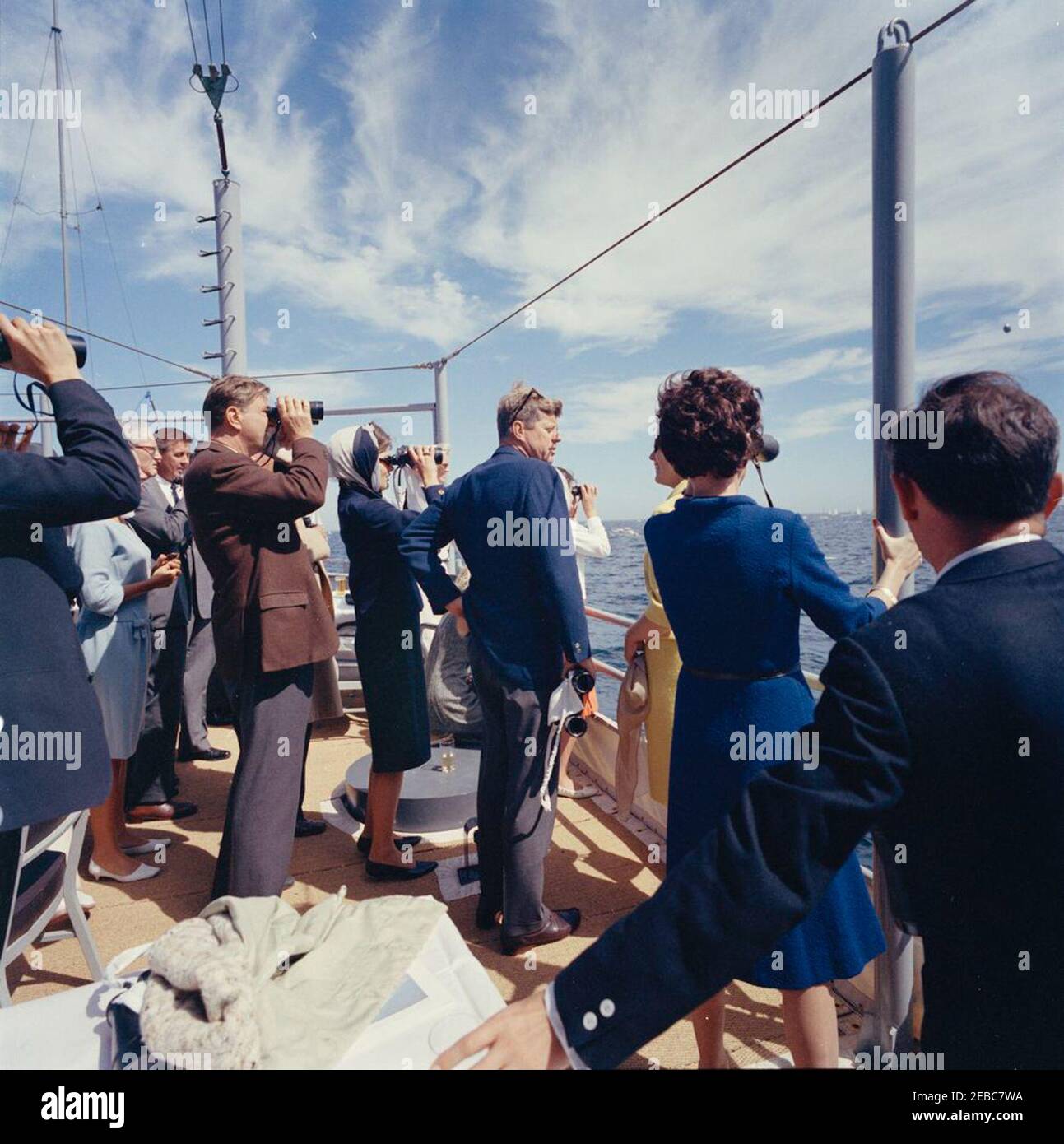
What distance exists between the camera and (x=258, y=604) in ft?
7.78

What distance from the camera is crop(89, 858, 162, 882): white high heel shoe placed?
2947mm

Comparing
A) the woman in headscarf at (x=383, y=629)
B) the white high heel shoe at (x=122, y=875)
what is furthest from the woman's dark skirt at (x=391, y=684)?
the white high heel shoe at (x=122, y=875)

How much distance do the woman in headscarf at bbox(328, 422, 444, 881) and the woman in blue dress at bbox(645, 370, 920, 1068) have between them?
131 centimetres

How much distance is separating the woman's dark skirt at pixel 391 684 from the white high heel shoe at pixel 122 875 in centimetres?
97

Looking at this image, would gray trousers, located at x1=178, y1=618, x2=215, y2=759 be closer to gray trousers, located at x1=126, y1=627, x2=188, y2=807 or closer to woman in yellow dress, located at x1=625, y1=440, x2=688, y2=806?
gray trousers, located at x1=126, y1=627, x2=188, y2=807

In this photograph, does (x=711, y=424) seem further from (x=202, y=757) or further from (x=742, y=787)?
(x=202, y=757)

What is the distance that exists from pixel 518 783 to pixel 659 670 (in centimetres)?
57

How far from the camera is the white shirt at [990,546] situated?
821 mm

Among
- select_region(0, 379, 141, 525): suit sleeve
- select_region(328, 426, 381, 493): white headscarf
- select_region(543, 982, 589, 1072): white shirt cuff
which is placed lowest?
select_region(543, 982, 589, 1072): white shirt cuff

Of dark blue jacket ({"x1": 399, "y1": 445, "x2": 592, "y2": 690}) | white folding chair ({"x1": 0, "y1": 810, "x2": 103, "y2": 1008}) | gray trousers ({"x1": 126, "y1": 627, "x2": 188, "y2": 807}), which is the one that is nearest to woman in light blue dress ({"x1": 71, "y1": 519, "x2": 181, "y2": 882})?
gray trousers ({"x1": 126, "y1": 627, "x2": 188, "y2": 807})

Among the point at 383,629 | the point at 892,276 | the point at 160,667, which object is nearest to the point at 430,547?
the point at 383,629

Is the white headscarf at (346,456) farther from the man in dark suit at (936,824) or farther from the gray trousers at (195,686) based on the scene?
the man in dark suit at (936,824)

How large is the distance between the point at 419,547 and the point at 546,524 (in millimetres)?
485
